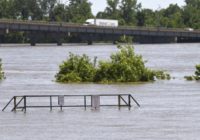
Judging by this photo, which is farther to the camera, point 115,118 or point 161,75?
point 161,75

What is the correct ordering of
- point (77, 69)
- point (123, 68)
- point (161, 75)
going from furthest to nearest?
1. point (161, 75)
2. point (77, 69)
3. point (123, 68)

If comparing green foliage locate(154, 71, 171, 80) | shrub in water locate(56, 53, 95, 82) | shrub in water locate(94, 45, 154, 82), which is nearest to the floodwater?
shrub in water locate(94, 45, 154, 82)

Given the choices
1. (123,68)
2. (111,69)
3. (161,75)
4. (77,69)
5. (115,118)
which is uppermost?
(115,118)

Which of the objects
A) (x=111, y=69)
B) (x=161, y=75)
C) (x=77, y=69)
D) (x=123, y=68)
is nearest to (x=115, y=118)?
(x=123, y=68)

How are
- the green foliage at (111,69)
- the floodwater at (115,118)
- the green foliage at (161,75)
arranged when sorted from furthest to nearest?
the green foliage at (161,75)
the green foliage at (111,69)
the floodwater at (115,118)

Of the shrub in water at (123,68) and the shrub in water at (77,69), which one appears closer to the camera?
the shrub in water at (123,68)

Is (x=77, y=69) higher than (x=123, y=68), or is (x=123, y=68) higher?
(x=123, y=68)

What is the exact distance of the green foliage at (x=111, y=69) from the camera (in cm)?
9906

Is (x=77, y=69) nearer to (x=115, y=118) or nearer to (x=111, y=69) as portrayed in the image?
(x=111, y=69)

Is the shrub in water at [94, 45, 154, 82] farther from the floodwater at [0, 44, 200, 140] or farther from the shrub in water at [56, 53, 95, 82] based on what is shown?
the floodwater at [0, 44, 200, 140]

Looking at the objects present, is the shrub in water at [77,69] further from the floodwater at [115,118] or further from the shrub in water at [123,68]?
the floodwater at [115,118]

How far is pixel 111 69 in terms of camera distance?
327ft

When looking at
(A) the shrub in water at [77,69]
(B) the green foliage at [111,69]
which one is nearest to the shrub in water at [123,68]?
(B) the green foliage at [111,69]

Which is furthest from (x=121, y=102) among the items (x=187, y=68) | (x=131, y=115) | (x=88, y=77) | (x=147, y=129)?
(x=187, y=68)
